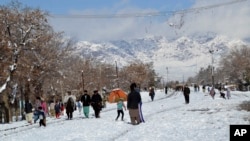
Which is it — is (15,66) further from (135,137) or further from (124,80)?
(124,80)

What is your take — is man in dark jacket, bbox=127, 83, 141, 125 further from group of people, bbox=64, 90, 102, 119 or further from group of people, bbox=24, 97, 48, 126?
group of people, bbox=24, 97, 48, 126

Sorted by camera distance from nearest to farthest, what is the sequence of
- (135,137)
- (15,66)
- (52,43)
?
(135,137) < (15,66) < (52,43)

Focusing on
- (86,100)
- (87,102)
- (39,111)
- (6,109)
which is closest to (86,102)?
(87,102)

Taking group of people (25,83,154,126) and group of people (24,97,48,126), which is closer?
group of people (25,83,154,126)

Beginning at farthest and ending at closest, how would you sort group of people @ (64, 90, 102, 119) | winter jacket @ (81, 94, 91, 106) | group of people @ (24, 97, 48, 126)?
1. winter jacket @ (81, 94, 91, 106)
2. group of people @ (64, 90, 102, 119)
3. group of people @ (24, 97, 48, 126)

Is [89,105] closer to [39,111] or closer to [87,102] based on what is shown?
[87,102]

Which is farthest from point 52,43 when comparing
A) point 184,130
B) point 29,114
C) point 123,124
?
point 184,130

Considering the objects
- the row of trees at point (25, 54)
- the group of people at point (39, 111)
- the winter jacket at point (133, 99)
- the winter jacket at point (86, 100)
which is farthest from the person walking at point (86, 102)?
the row of trees at point (25, 54)

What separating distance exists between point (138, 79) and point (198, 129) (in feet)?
390

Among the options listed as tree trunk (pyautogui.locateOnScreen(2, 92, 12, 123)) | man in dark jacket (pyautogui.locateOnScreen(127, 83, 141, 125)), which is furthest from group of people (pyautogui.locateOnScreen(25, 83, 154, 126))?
tree trunk (pyautogui.locateOnScreen(2, 92, 12, 123))

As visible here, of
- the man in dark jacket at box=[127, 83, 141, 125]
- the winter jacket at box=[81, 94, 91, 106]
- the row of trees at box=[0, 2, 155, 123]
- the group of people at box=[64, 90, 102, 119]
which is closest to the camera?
the man in dark jacket at box=[127, 83, 141, 125]

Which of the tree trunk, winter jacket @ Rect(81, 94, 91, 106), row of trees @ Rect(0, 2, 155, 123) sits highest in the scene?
row of trees @ Rect(0, 2, 155, 123)

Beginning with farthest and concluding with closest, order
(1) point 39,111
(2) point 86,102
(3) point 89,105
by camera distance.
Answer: (3) point 89,105, (2) point 86,102, (1) point 39,111

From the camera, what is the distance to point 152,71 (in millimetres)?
163500
